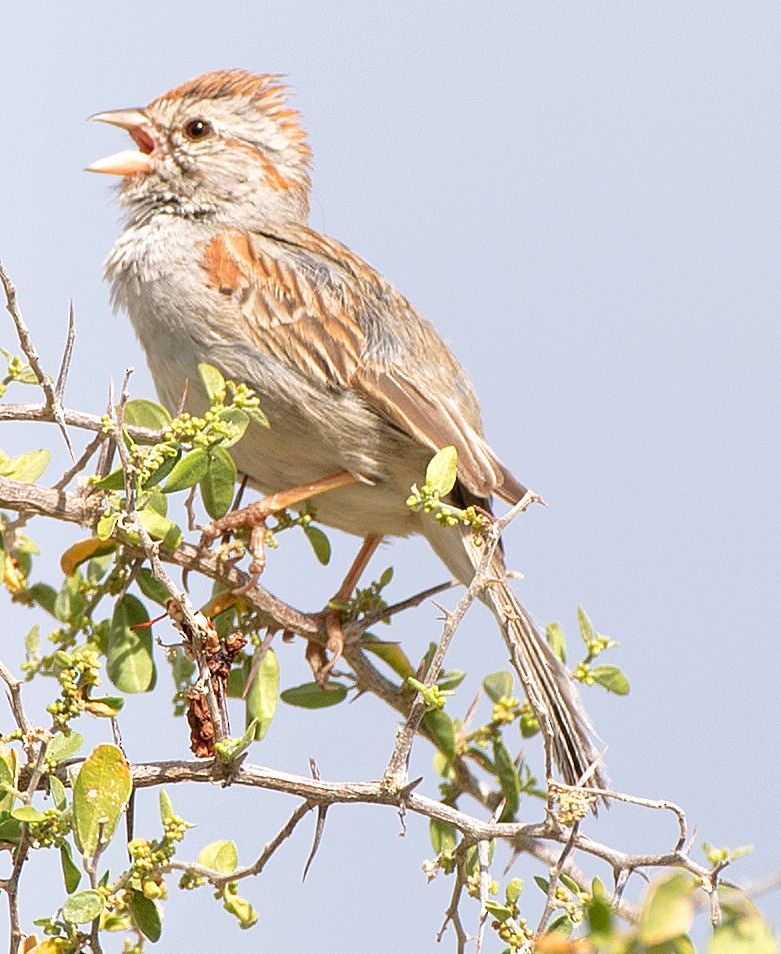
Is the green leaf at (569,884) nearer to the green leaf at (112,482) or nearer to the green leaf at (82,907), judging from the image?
the green leaf at (82,907)

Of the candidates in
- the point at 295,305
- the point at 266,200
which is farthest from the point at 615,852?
the point at 266,200

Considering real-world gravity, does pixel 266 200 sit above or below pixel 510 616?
above

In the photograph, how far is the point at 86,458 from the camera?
265cm

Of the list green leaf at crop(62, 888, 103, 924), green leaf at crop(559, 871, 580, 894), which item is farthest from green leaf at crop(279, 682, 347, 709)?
green leaf at crop(62, 888, 103, 924)

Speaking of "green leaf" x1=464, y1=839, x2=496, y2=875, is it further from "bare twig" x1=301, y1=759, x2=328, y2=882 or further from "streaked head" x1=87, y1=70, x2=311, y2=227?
"streaked head" x1=87, y1=70, x2=311, y2=227

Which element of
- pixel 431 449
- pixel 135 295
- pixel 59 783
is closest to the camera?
pixel 59 783

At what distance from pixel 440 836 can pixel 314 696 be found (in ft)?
1.49

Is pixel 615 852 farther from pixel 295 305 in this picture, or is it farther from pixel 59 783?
pixel 295 305

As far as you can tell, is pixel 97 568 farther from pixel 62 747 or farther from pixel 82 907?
pixel 82 907

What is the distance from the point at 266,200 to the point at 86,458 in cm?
211

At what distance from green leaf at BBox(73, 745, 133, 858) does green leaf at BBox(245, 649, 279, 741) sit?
395 mm

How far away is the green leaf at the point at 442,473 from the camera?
2.76m

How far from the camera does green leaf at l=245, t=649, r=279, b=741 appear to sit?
2.65 meters

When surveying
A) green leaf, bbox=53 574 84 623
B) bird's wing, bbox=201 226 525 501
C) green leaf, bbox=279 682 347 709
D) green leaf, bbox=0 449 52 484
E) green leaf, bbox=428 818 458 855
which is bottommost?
green leaf, bbox=428 818 458 855
